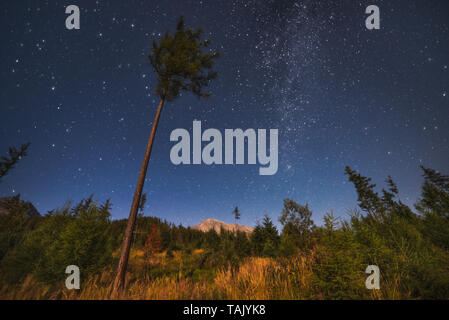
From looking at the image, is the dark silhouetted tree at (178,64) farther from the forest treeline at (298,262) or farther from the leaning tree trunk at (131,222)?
the forest treeline at (298,262)

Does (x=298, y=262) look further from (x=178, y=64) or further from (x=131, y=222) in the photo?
(x=178, y=64)

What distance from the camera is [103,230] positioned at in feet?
23.9

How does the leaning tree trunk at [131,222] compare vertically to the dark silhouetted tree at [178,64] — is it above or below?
below

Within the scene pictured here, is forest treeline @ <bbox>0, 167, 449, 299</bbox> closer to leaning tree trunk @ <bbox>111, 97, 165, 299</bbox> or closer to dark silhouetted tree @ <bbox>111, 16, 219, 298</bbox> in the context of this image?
leaning tree trunk @ <bbox>111, 97, 165, 299</bbox>

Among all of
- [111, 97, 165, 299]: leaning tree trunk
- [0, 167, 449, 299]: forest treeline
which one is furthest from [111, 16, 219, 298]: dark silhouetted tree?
[0, 167, 449, 299]: forest treeline

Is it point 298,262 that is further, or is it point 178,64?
point 178,64

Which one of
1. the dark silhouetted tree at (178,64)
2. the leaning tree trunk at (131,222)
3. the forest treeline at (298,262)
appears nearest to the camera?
the forest treeline at (298,262)

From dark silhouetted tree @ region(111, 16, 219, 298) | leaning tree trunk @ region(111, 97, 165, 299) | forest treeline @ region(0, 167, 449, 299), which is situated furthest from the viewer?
dark silhouetted tree @ region(111, 16, 219, 298)

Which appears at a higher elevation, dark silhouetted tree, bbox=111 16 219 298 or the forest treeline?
dark silhouetted tree, bbox=111 16 219 298

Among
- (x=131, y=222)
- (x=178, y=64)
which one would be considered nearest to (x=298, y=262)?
(x=131, y=222)

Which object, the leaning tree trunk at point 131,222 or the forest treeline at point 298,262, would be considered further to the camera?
the leaning tree trunk at point 131,222

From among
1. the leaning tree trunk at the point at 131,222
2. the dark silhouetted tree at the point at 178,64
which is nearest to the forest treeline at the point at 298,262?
the leaning tree trunk at the point at 131,222

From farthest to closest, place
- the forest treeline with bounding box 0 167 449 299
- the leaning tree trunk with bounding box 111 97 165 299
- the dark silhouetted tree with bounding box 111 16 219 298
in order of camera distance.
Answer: the dark silhouetted tree with bounding box 111 16 219 298
the leaning tree trunk with bounding box 111 97 165 299
the forest treeline with bounding box 0 167 449 299
